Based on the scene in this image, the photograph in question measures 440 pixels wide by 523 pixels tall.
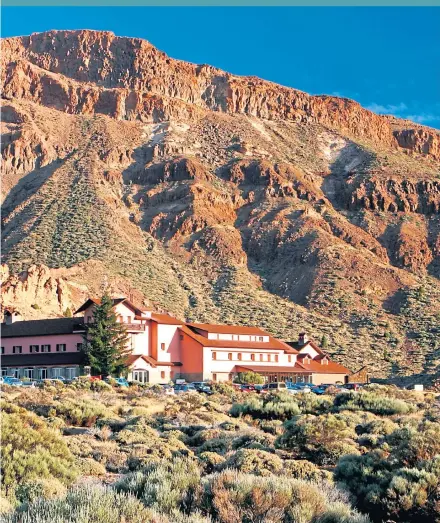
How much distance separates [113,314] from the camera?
6091cm

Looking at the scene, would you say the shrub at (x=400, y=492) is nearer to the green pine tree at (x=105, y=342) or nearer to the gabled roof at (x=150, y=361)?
the green pine tree at (x=105, y=342)

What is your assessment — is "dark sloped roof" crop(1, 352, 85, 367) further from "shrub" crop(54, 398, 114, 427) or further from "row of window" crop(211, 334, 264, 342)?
"shrub" crop(54, 398, 114, 427)

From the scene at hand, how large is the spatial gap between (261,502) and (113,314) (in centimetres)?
4960

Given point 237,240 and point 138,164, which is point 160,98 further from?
point 237,240

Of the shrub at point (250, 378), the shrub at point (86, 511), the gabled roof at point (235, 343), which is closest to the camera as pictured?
the shrub at point (86, 511)

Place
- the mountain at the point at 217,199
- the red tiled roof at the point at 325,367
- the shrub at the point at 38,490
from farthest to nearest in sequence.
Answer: the mountain at the point at 217,199 < the red tiled roof at the point at 325,367 < the shrub at the point at 38,490

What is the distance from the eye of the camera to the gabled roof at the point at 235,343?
66613mm

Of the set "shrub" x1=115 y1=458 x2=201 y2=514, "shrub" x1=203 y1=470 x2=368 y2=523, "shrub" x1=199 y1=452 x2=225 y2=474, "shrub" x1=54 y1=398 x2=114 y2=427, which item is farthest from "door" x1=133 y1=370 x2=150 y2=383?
"shrub" x1=203 y1=470 x2=368 y2=523

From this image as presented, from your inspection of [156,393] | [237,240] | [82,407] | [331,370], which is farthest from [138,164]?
[82,407]

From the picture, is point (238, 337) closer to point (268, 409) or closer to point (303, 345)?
point (303, 345)

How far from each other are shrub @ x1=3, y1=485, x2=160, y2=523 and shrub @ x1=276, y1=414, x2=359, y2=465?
1147 centimetres

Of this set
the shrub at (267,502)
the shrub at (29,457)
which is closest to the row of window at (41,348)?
the shrub at (29,457)

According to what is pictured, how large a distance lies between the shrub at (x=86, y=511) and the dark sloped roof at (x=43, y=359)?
50.3 metres

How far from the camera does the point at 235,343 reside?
226ft
